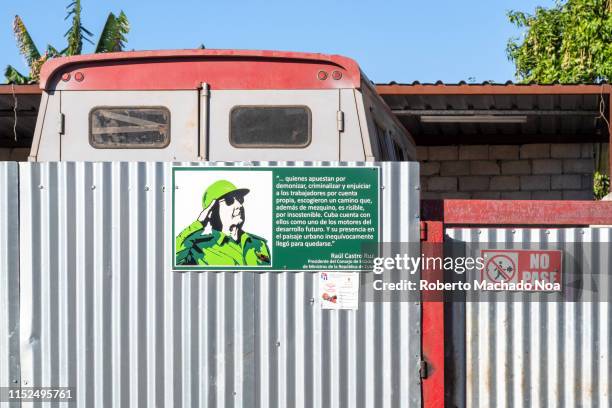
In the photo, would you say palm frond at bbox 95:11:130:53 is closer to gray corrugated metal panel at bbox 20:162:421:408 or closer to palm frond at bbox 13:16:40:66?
palm frond at bbox 13:16:40:66

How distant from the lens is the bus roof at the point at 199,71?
748 centimetres

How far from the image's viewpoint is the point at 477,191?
14602mm

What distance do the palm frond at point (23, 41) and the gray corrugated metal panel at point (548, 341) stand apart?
14805mm

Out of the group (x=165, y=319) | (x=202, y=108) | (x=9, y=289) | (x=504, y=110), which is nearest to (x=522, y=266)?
(x=165, y=319)

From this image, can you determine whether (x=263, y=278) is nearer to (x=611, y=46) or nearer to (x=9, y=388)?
(x=9, y=388)

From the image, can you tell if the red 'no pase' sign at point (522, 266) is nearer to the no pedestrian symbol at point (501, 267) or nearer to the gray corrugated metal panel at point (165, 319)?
the no pedestrian symbol at point (501, 267)

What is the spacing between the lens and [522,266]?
19.2ft

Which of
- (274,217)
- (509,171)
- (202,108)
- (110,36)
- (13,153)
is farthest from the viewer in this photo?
(110,36)

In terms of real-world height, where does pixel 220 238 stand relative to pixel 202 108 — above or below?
below

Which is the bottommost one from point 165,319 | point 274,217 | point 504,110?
point 165,319

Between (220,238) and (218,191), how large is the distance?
0.31 metres

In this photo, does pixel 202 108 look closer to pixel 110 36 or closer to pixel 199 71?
pixel 199 71

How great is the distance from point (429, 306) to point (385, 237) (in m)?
0.55

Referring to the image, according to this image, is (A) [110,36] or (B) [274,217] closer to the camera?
(B) [274,217]
